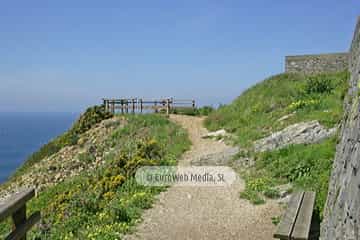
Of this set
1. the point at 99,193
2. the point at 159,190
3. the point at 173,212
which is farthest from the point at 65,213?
the point at 173,212

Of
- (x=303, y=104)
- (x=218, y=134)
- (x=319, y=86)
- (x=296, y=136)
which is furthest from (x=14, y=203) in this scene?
(x=319, y=86)

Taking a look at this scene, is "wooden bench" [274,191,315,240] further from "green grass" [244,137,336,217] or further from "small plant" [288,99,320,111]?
"small plant" [288,99,320,111]

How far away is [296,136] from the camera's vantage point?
11898 millimetres

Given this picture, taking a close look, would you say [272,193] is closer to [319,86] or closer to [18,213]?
[18,213]

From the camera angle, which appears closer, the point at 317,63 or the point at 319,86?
the point at 319,86

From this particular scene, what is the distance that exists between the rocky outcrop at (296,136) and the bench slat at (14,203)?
8548mm

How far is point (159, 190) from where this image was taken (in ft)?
31.7

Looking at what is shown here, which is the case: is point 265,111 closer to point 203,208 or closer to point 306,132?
point 306,132

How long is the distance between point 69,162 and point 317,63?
16768 millimetres

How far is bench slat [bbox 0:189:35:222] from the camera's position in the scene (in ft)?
13.1

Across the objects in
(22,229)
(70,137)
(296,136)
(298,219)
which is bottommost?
(70,137)

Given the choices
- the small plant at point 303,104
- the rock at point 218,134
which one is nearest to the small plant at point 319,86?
the small plant at point 303,104

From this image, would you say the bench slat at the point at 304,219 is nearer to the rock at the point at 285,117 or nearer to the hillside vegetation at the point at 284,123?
the hillside vegetation at the point at 284,123

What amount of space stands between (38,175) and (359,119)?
19.9 meters
